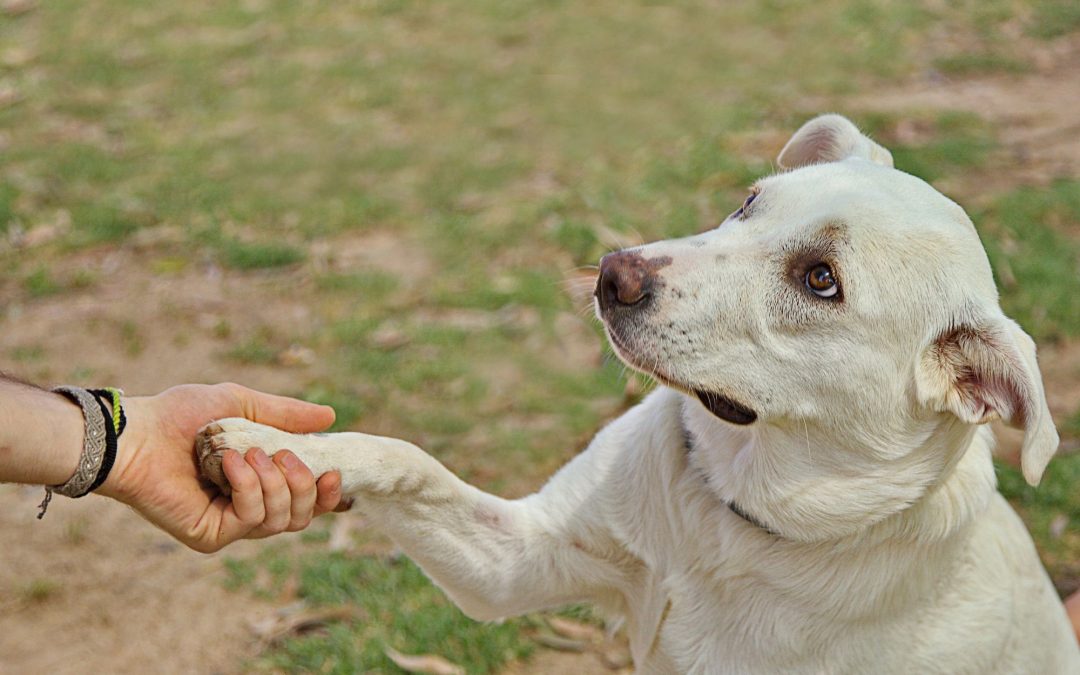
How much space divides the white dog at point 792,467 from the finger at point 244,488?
0.18 ft

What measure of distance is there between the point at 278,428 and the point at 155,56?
6863 mm

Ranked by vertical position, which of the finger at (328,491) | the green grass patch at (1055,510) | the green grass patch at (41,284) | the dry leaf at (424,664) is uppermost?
the finger at (328,491)

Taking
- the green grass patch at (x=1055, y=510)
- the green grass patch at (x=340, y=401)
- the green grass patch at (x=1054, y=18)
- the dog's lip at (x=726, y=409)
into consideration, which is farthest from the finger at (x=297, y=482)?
the green grass patch at (x=1054, y=18)

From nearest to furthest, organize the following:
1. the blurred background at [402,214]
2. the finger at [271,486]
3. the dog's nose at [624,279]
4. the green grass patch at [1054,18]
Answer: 1. the finger at [271,486]
2. the dog's nose at [624,279]
3. the blurred background at [402,214]
4. the green grass patch at [1054,18]

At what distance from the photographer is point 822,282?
9.23 ft

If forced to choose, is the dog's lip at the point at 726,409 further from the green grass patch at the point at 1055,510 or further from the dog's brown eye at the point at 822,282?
the green grass patch at the point at 1055,510

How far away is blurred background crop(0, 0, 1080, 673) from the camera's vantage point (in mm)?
4191

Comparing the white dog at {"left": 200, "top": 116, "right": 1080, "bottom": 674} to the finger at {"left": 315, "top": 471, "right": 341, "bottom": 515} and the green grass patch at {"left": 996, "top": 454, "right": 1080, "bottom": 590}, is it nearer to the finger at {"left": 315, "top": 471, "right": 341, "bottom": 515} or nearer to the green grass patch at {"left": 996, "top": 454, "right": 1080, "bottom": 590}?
the finger at {"left": 315, "top": 471, "right": 341, "bottom": 515}

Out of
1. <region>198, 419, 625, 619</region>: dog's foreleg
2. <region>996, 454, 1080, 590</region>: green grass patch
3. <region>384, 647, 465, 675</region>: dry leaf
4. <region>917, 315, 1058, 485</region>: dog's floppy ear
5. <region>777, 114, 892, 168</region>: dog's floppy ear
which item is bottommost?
<region>996, 454, 1080, 590</region>: green grass patch

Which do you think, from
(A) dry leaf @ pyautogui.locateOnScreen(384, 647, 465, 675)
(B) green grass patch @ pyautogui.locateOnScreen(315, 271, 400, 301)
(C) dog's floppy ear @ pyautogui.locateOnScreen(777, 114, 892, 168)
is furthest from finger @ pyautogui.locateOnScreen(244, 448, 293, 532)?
(B) green grass patch @ pyautogui.locateOnScreen(315, 271, 400, 301)

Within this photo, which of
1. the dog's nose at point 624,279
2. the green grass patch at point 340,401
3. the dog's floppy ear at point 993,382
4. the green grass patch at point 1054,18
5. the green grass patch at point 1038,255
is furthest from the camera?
the green grass patch at point 1054,18

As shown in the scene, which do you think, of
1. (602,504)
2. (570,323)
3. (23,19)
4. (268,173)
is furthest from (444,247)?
(23,19)

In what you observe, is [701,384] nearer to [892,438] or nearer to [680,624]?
[892,438]

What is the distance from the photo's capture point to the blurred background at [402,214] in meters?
4.19
